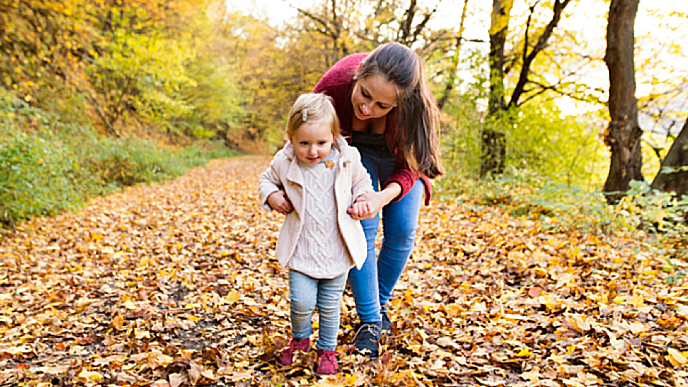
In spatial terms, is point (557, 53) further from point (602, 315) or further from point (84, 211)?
point (84, 211)

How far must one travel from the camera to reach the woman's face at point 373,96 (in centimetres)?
189

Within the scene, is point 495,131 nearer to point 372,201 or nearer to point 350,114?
point 350,114

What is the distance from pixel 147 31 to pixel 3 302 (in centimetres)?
1352

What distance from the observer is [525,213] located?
5738 millimetres

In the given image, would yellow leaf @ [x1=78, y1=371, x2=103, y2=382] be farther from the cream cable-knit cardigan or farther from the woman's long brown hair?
the woman's long brown hair

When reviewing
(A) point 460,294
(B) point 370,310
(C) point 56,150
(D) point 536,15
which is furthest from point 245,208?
(D) point 536,15

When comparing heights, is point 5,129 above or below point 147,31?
below

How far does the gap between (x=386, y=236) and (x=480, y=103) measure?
18.4ft

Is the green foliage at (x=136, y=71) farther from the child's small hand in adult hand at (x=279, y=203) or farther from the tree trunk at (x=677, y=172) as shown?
the tree trunk at (x=677, y=172)

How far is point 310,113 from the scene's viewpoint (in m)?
1.85

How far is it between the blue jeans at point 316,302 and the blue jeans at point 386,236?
0.24 metres

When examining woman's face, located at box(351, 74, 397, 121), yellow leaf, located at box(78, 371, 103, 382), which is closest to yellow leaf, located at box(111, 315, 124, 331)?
yellow leaf, located at box(78, 371, 103, 382)

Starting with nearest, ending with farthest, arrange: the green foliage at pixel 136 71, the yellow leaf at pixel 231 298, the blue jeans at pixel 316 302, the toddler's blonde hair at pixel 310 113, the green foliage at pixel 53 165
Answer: the toddler's blonde hair at pixel 310 113 < the blue jeans at pixel 316 302 < the yellow leaf at pixel 231 298 < the green foliage at pixel 53 165 < the green foliage at pixel 136 71

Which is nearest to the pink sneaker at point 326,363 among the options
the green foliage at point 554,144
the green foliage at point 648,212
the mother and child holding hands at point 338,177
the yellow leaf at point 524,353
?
the mother and child holding hands at point 338,177
